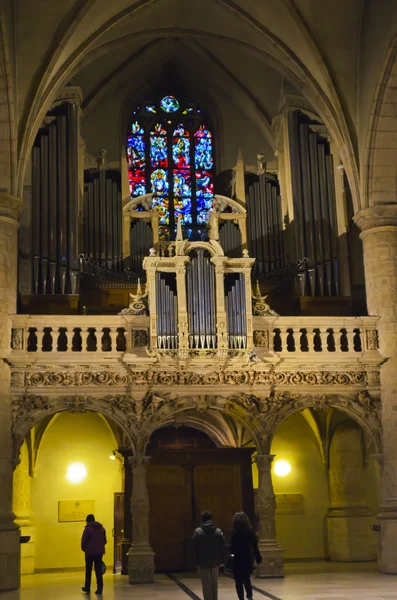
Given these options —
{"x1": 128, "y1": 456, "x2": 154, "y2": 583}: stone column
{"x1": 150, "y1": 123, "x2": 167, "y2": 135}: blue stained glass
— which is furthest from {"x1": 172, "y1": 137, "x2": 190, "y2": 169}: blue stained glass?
{"x1": 128, "y1": 456, "x2": 154, "y2": 583}: stone column

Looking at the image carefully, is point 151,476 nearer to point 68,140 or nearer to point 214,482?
point 214,482

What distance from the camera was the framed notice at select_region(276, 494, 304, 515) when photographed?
21.4m

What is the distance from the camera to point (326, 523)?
2139 cm

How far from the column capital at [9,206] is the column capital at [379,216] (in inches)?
264

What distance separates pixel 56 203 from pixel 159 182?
348cm

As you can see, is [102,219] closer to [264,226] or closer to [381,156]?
[264,226]

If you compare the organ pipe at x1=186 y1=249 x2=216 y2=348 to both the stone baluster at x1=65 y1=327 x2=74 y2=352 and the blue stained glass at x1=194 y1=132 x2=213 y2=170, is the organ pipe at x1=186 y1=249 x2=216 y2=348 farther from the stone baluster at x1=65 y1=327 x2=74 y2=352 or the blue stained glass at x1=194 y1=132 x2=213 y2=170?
the blue stained glass at x1=194 y1=132 x2=213 y2=170

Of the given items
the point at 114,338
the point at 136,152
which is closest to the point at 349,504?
the point at 114,338

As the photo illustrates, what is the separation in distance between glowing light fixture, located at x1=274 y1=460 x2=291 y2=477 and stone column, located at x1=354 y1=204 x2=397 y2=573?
439 centimetres

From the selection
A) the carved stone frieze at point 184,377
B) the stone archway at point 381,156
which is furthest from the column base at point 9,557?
the stone archway at point 381,156

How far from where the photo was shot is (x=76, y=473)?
2111 cm

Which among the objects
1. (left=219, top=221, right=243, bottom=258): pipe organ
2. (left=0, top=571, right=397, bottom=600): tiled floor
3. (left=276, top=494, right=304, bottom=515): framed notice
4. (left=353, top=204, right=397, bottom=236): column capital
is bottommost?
(left=0, top=571, right=397, bottom=600): tiled floor

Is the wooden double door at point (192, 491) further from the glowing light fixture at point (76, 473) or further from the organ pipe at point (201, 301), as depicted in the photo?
the organ pipe at point (201, 301)

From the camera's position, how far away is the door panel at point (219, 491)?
65.9 feet
